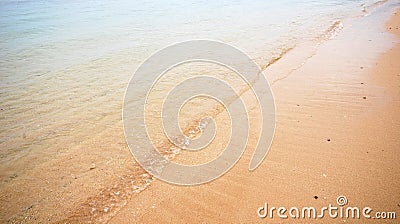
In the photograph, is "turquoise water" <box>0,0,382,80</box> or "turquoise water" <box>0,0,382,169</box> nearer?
"turquoise water" <box>0,0,382,169</box>

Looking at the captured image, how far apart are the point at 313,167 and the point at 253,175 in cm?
76

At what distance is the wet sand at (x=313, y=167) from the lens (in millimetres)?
2488

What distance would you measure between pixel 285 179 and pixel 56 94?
5.27 metres

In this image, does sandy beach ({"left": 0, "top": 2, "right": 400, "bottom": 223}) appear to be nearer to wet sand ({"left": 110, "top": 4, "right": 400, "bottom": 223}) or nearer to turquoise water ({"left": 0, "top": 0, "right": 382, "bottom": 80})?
wet sand ({"left": 110, "top": 4, "right": 400, "bottom": 223})

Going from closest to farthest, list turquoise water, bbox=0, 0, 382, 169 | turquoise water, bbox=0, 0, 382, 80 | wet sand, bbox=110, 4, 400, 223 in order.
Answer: wet sand, bbox=110, 4, 400, 223 → turquoise water, bbox=0, 0, 382, 169 → turquoise water, bbox=0, 0, 382, 80

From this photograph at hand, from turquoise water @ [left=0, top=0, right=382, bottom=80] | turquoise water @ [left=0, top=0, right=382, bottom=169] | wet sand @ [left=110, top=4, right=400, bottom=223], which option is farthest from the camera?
turquoise water @ [left=0, top=0, right=382, bottom=80]

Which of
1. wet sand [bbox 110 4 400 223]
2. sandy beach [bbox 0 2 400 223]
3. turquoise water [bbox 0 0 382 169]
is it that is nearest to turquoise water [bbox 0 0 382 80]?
turquoise water [bbox 0 0 382 169]

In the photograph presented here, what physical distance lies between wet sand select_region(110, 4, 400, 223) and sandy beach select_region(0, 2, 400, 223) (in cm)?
1

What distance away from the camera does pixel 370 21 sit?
11141 mm

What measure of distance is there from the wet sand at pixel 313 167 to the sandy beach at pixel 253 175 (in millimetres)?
11

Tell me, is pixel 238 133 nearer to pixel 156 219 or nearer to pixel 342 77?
pixel 156 219

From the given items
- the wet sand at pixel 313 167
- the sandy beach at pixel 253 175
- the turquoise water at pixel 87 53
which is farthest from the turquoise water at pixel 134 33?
the sandy beach at pixel 253 175

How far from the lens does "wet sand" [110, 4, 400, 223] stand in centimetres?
249

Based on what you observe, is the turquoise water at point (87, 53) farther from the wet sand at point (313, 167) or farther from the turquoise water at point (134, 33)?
the wet sand at point (313, 167)
